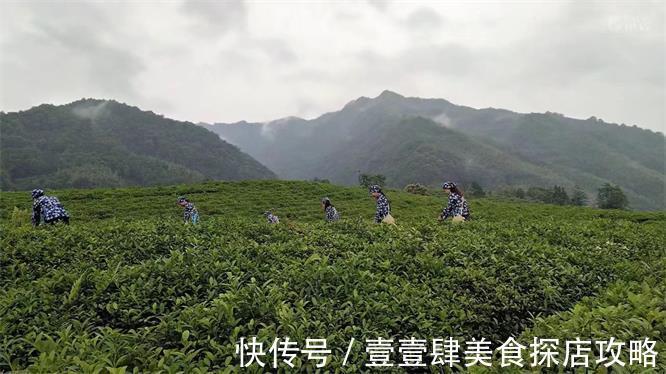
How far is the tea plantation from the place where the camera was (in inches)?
157

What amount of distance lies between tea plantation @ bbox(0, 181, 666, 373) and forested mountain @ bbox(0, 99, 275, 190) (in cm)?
11776

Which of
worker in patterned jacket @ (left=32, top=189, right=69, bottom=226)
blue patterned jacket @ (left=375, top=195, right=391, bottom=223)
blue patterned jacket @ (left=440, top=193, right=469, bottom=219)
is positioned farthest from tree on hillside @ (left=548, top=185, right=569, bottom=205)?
worker in patterned jacket @ (left=32, top=189, right=69, bottom=226)

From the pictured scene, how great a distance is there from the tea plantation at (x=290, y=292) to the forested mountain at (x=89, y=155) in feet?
386

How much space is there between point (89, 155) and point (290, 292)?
164019 millimetres

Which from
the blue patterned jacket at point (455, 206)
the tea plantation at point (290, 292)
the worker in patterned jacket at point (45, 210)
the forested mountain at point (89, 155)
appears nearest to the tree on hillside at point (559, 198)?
the blue patterned jacket at point (455, 206)

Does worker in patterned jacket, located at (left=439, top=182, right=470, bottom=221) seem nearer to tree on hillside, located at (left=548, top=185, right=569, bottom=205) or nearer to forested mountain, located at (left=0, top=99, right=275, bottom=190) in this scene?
tree on hillside, located at (left=548, top=185, right=569, bottom=205)

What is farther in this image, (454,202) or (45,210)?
(454,202)

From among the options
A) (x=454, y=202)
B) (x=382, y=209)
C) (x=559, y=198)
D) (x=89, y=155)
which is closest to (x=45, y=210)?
(x=382, y=209)

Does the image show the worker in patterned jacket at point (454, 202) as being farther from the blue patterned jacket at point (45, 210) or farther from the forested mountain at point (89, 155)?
the forested mountain at point (89, 155)

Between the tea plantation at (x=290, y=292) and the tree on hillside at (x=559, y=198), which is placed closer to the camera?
the tea plantation at (x=290, y=292)

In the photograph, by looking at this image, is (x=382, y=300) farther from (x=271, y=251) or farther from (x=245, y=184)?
(x=245, y=184)

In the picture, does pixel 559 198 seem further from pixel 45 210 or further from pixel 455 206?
pixel 45 210

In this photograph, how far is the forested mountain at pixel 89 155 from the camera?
121 meters

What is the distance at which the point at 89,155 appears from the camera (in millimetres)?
147250
